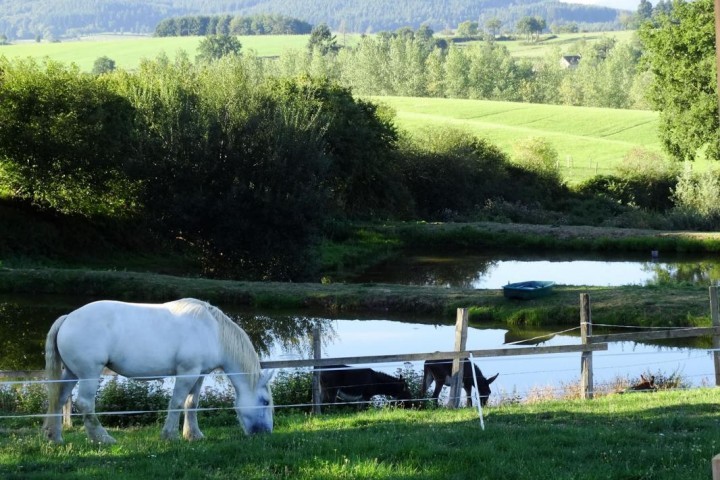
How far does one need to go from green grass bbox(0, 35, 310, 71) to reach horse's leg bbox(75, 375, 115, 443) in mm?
114493

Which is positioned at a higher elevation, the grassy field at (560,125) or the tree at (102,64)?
the tree at (102,64)

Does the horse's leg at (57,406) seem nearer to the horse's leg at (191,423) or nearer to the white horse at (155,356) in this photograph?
the white horse at (155,356)

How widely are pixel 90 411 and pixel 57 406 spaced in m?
0.44

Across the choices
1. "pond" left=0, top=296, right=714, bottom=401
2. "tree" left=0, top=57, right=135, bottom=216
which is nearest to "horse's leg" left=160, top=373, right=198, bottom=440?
"pond" left=0, top=296, right=714, bottom=401

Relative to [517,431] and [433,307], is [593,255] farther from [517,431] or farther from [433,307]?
[517,431]

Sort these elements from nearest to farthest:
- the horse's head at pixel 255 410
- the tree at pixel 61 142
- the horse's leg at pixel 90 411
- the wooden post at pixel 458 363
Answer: the horse's leg at pixel 90 411
the horse's head at pixel 255 410
the wooden post at pixel 458 363
the tree at pixel 61 142

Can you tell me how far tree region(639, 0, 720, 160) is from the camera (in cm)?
4875

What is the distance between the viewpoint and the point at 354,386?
1544 centimetres

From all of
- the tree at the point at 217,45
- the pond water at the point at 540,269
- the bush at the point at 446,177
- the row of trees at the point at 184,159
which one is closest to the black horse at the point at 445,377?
the pond water at the point at 540,269

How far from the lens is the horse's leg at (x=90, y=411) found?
1072 centimetres

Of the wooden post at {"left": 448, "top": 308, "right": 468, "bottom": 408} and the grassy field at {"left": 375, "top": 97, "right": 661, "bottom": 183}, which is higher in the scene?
the grassy field at {"left": 375, "top": 97, "right": 661, "bottom": 183}

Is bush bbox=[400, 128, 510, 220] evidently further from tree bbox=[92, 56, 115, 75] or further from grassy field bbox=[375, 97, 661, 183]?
tree bbox=[92, 56, 115, 75]

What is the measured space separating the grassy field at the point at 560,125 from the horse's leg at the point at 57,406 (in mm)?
58209

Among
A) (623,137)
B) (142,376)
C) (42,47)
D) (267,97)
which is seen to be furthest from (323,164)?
(42,47)
